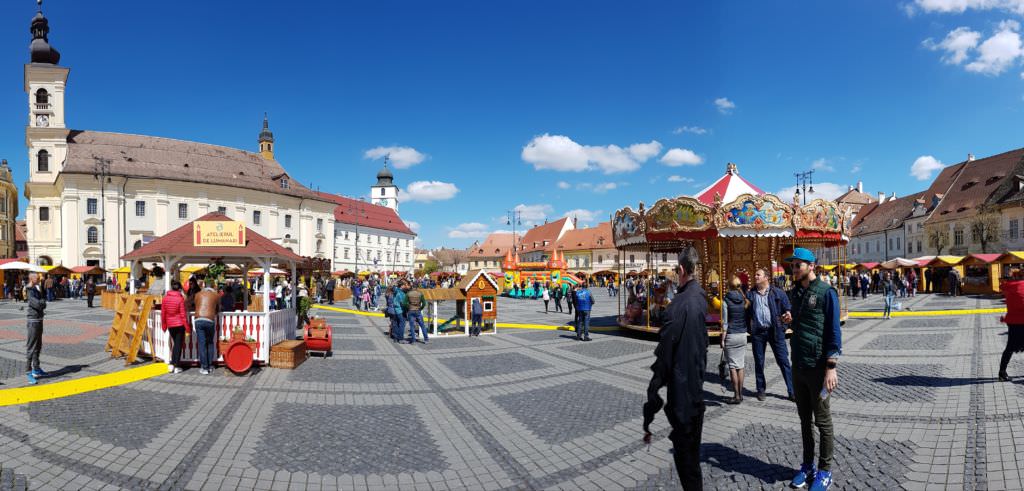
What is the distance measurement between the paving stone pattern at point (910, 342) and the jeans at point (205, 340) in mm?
13889

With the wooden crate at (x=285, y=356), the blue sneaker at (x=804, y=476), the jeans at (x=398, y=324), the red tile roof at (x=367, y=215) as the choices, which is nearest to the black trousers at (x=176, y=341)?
the wooden crate at (x=285, y=356)

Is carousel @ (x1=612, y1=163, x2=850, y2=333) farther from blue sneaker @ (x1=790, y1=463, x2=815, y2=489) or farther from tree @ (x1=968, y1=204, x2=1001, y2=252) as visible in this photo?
tree @ (x1=968, y1=204, x2=1001, y2=252)

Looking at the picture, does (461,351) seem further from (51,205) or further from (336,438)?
(51,205)

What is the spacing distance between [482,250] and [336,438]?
100162 millimetres

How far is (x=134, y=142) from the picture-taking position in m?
55.8

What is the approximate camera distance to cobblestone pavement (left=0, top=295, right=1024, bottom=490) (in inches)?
172

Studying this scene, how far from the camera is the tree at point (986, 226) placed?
3959 cm

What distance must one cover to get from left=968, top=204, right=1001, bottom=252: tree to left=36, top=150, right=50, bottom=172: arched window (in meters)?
88.5

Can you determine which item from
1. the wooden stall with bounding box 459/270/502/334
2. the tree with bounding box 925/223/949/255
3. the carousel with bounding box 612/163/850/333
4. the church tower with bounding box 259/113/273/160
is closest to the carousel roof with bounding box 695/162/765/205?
the carousel with bounding box 612/163/850/333

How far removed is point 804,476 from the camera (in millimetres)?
4168

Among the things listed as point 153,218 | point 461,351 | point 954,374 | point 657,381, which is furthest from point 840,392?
point 153,218

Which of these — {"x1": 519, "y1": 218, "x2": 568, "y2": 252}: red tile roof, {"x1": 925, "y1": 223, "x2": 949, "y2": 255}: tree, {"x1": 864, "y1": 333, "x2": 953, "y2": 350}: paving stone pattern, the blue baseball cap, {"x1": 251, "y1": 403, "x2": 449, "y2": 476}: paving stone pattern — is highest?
{"x1": 519, "y1": 218, "x2": 568, "y2": 252}: red tile roof

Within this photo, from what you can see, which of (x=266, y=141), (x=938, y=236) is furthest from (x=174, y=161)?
(x=938, y=236)

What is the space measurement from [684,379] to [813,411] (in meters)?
1.86
